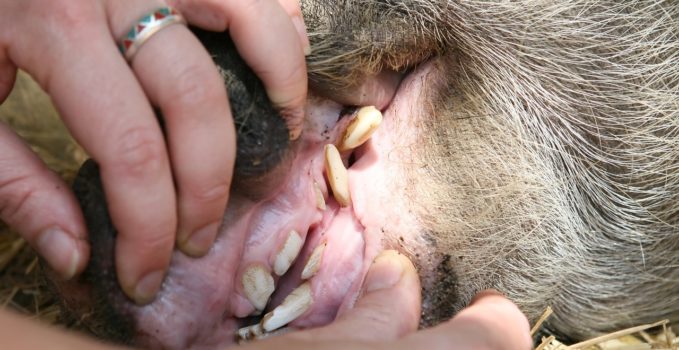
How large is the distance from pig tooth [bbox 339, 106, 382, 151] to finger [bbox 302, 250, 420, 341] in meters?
0.17

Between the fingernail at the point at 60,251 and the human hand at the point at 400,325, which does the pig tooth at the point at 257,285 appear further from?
the fingernail at the point at 60,251

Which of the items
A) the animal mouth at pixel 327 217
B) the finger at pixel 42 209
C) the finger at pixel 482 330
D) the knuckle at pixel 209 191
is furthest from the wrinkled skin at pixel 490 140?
the finger at pixel 42 209

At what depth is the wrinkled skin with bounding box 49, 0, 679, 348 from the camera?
1225 millimetres

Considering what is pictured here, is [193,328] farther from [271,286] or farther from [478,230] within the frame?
[478,230]

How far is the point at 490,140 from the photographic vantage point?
50.0 inches

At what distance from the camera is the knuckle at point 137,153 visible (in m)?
0.90

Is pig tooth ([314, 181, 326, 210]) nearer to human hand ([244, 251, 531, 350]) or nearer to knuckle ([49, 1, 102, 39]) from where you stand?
human hand ([244, 251, 531, 350])

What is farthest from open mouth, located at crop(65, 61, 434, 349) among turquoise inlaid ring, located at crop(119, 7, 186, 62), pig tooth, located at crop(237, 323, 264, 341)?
turquoise inlaid ring, located at crop(119, 7, 186, 62)

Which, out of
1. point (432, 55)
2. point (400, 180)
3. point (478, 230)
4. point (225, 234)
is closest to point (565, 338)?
point (478, 230)

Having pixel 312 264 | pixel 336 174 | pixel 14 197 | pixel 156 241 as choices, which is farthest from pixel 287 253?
pixel 14 197

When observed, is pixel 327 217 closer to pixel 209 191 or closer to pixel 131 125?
pixel 209 191

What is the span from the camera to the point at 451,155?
1.27 metres

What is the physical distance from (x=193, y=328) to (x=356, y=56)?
0.45 m

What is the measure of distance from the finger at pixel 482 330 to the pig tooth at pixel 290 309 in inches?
8.3
